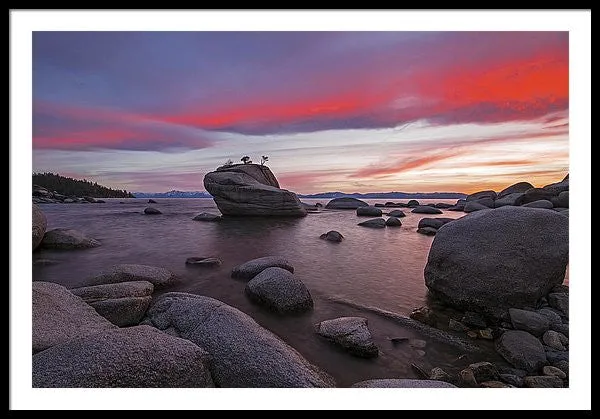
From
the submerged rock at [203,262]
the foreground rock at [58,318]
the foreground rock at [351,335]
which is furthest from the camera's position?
the submerged rock at [203,262]

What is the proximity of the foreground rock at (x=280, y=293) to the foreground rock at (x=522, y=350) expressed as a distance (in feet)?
7.77

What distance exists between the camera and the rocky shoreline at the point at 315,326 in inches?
81.9

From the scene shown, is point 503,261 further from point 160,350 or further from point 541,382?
point 160,350

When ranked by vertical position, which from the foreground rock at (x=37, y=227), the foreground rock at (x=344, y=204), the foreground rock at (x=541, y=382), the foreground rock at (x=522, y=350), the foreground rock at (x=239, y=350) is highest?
the foreground rock at (x=344, y=204)

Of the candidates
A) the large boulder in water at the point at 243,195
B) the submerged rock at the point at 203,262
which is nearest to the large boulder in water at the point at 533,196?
the large boulder in water at the point at 243,195

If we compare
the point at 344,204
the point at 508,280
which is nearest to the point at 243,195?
the point at 508,280

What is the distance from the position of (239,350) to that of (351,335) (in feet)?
4.27

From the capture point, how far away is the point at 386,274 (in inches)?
239

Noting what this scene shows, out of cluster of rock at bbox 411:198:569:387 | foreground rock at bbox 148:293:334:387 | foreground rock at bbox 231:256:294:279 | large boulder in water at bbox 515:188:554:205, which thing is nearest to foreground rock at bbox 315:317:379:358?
foreground rock at bbox 148:293:334:387

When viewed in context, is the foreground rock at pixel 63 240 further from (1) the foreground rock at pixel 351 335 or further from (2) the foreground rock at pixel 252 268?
(1) the foreground rock at pixel 351 335

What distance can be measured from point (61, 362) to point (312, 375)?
6.20ft
